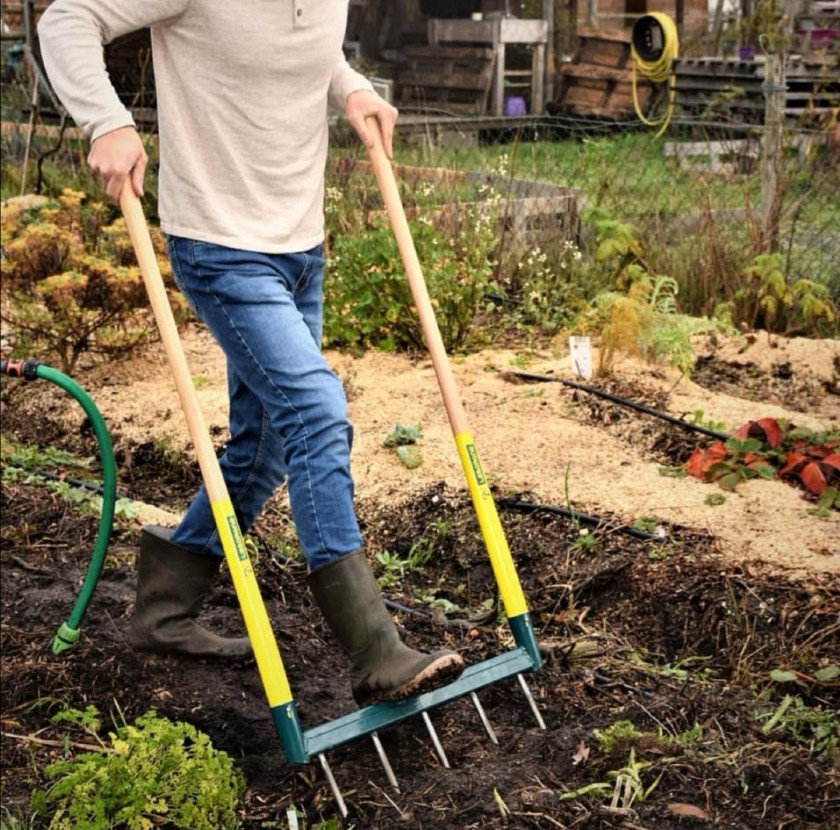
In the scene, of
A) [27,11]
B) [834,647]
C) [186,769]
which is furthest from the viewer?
[27,11]

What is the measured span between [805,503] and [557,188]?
378cm

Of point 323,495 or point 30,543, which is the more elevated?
point 323,495

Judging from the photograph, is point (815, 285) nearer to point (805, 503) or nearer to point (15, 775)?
point (805, 503)

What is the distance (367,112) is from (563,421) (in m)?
2.20

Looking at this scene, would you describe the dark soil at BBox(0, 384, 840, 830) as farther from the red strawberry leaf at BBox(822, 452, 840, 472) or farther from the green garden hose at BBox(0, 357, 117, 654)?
the red strawberry leaf at BBox(822, 452, 840, 472)

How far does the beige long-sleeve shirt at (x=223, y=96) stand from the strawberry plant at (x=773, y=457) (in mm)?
2068

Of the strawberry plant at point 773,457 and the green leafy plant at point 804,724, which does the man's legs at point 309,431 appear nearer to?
the green leafy plant at point 804,724

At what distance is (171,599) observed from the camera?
3553 mm

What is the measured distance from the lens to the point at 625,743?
2918 millimetres

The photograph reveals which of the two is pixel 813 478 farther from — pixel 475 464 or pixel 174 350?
pixel 174 350

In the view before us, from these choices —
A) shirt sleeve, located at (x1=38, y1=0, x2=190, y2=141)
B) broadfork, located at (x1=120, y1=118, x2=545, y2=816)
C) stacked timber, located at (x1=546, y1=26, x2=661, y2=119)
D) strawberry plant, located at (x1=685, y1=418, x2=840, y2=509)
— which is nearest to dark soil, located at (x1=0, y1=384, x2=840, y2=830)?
broadfork, located at (x1=120, y1=118, x2=545, y2=816)

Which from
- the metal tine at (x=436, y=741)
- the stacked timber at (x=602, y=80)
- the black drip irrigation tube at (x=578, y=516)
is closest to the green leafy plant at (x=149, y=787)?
the metal tine at (x=436, y=741)

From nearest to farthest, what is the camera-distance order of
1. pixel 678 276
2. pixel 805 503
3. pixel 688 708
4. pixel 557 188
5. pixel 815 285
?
pixel 688 708, pixel 805 503, pixel 815 285, pixel 678 276, pixel 557 188

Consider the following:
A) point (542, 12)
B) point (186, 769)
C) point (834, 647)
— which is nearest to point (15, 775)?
point (186, 769)
